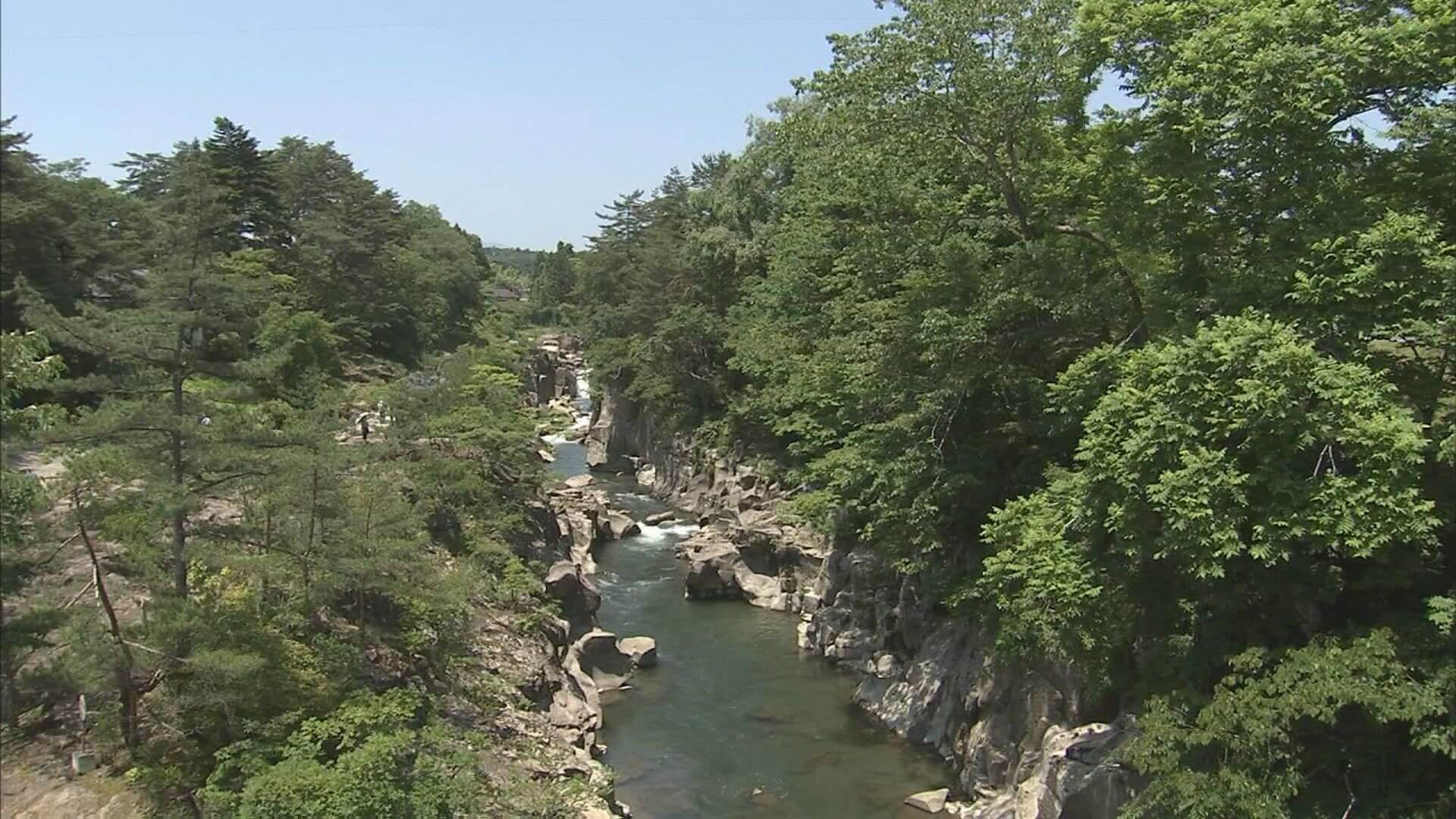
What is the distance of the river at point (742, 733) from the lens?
20875mm

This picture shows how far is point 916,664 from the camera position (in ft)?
82.2

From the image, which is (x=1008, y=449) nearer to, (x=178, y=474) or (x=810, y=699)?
(x=810, y=699)

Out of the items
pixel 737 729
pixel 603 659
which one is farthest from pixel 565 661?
pixel 737 729

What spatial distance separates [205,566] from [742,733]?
509 inches

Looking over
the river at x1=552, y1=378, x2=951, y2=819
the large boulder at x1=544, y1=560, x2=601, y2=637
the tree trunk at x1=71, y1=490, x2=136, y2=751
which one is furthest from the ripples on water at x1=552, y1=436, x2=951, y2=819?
the tree trunk at x1=71, y1=490, x2=136, y2=751

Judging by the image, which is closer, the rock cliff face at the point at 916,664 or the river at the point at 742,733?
the rock cliff face at the point at 916,664

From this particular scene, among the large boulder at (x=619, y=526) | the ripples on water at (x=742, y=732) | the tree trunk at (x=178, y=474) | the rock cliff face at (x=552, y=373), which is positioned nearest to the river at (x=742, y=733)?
the ripples on water at (x=742, y=732)

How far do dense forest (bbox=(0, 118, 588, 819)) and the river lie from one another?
4.16 metres

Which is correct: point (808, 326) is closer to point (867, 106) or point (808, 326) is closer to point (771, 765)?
point (867, 106)

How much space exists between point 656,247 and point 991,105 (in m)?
37.3

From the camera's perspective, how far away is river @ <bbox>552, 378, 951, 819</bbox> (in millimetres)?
20875

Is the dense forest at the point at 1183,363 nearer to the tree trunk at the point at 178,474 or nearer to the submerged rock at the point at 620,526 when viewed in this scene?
the tree trunk at the point at 178,474

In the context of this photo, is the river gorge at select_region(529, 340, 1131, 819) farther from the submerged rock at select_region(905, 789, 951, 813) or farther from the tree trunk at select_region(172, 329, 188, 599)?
the tree trunk at select_region(172, 329, 188, 599)

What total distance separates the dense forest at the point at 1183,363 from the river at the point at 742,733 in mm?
4232
